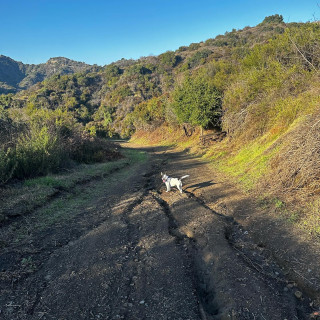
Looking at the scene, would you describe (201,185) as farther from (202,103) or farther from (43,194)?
(202,103)

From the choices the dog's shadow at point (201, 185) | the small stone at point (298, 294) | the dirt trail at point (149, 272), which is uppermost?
the dirt trail at point (149, 272)

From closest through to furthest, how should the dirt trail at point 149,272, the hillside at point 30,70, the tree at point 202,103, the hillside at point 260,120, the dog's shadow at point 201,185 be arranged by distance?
the dirt trail at point 149,272
the hillside at point 260,120
the dog's shadow at point 201,185
the tree at point 202,103
the hillside at point 30,70

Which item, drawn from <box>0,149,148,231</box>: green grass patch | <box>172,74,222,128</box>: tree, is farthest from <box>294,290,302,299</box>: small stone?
<box>172,74,222,128</box>: tree

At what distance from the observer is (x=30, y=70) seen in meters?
145

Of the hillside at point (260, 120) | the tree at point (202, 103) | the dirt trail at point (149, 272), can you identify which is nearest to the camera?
the dirt trail at point (149, 272)

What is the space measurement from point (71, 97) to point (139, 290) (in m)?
65.0

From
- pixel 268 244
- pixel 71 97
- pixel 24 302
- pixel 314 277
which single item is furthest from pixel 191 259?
pixel 71 97

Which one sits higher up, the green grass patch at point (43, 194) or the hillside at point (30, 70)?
the hillside at point (30, 70)

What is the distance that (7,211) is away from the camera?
19.4ft

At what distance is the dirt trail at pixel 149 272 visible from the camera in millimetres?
2906

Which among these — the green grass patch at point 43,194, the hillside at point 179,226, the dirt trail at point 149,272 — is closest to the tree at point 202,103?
the hillside at point 179,226

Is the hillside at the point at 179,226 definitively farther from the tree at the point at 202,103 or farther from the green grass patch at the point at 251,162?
the tree at the point at 202,103

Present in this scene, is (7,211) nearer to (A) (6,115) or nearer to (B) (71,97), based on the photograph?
(A) (6,115)

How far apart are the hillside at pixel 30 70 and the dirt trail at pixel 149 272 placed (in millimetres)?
120119
